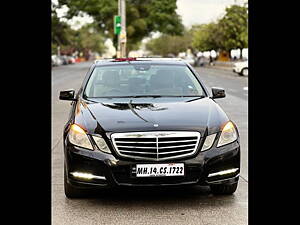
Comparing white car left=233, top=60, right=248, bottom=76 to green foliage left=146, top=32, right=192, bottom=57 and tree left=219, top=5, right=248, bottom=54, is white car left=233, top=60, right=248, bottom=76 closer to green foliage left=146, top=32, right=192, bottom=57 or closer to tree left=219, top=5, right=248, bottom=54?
tree left=219, top=5, right=248, bottom=54

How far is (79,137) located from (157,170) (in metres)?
0.84

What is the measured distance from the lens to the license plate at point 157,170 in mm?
5887

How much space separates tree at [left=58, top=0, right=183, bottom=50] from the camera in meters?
61.8

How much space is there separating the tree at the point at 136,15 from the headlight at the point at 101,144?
55.6m

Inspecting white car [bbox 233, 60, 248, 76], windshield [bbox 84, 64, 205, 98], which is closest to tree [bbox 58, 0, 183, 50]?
white car [bbox 233, 60, 248, 76]

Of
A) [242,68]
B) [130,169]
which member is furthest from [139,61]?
[242,68]

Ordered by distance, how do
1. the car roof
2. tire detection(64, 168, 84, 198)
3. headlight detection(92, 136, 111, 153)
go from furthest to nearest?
the car roof → tire detection(64, 168, 84, 198) → headlight detection(92, 136, 111, 153)

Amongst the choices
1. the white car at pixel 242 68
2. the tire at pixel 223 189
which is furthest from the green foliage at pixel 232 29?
the tire at pixel 223 189

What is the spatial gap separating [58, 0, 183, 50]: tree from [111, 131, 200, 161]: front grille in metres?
55.7

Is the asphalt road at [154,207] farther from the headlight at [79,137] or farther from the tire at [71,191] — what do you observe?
the headlight at [79,137]

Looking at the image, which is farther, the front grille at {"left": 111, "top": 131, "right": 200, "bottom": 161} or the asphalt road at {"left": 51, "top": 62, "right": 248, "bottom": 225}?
the front grille at {"left": 111, "top": 131, "right": 200, "bottom": 161}

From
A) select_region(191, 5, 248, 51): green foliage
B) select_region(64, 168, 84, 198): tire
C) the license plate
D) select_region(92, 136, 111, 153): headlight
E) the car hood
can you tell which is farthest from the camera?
select_region(191, 5, 248, 51): green foliage

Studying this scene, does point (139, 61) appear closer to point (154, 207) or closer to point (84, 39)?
point (154, 207)
